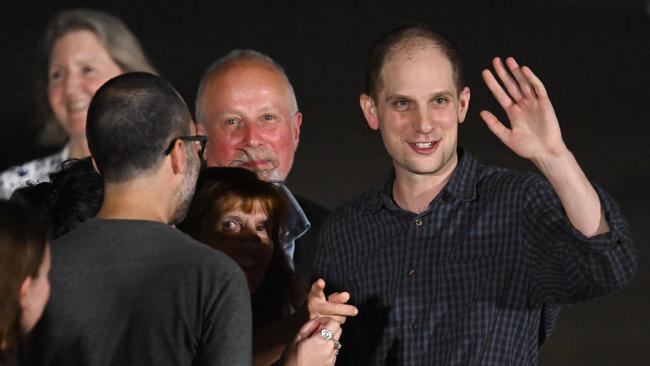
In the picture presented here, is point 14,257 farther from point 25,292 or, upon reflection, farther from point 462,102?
point 462,102

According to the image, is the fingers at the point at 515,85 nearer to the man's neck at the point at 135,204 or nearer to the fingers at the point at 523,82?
the fingers at the point at 523,82

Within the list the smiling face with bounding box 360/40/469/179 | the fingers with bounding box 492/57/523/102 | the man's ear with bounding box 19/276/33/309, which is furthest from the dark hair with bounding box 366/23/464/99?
the man's ear with bounding box 19/276/33/309

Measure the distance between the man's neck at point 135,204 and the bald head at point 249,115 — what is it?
155cm

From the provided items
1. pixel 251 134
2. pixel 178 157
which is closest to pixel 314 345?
pixel 178 157

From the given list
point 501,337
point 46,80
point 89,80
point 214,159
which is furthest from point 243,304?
point 46,80

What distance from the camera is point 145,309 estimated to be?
218cm

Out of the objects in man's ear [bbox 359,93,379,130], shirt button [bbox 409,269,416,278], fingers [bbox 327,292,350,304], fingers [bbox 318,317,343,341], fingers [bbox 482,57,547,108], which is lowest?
fingers [bbox 318,317,343,341]

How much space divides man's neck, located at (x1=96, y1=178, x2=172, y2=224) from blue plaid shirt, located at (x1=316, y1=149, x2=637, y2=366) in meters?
0.73

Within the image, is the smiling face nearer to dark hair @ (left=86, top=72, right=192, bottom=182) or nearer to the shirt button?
the shirt button

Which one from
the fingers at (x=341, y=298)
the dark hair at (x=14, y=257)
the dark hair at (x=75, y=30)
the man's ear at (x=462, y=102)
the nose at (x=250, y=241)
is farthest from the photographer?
the dark hair at (x=75, y=30)

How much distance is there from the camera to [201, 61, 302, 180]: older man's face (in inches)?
155

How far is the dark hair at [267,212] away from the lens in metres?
3.07

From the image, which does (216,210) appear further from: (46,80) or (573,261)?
(46,80)

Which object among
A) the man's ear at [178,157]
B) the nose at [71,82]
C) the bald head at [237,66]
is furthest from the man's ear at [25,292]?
the nose at [71,82]
